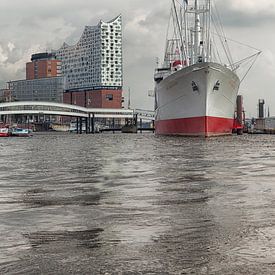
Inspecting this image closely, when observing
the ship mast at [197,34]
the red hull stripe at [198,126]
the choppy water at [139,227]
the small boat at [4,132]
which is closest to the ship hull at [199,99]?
the red hull stripe at [198,126]

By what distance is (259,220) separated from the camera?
471 inches

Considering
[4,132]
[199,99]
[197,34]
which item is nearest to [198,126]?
[199,99]

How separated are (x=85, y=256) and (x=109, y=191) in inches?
357

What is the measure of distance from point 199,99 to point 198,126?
3.89 m

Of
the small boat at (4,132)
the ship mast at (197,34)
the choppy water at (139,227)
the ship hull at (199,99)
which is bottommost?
the choppy water at (139,227)

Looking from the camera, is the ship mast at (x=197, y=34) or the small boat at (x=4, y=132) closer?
the ship mast at (x=197, y=34)

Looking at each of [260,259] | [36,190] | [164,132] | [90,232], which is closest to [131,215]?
[90,232]

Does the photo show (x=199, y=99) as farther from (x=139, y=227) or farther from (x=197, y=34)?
(x=139, y=227)

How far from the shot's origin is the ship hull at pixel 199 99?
78.4 m

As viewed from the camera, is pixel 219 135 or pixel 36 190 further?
pixel 219 135

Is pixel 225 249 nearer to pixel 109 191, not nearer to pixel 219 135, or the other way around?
pixel 109 191

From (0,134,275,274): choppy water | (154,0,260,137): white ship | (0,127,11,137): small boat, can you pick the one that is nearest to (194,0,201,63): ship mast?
(154,0,260,137): white ship

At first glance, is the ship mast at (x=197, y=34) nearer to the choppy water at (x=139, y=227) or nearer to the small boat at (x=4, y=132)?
the choppy water at (x=139, y=227)

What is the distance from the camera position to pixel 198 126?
79562mm
